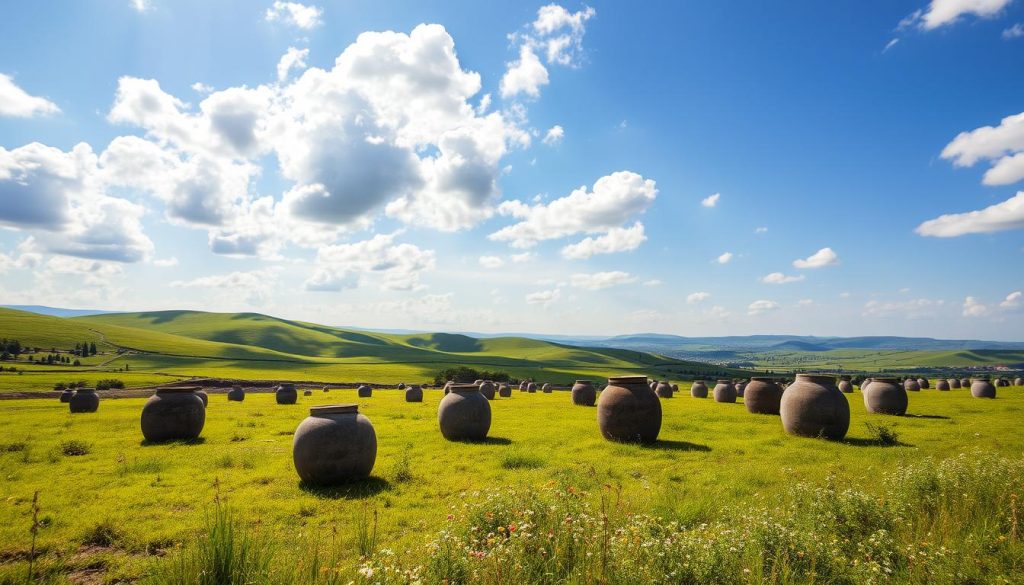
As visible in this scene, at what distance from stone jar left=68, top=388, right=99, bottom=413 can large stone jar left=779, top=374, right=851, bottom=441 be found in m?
39.6

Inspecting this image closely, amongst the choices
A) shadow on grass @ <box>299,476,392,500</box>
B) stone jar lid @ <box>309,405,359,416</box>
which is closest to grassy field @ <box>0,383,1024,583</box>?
shadow on grass @ <box>299,476,392,500</box>

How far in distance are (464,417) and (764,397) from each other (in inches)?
722

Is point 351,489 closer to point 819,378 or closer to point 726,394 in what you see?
point 819,378

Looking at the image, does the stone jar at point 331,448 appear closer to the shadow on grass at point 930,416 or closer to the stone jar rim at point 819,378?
the stone jar rim at point 819,378

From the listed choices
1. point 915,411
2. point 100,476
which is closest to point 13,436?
point 100,476

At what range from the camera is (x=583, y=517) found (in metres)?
6.09

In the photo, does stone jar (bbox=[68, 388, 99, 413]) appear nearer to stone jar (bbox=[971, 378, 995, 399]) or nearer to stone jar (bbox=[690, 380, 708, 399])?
stone jar (bbox=[690, 380, 708, 399])

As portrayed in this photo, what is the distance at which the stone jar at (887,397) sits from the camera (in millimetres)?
24641

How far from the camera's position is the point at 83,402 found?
1137 inches

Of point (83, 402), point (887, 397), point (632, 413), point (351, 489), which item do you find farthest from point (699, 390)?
point (83, 402)

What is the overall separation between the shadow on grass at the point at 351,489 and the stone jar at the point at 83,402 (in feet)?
92.6

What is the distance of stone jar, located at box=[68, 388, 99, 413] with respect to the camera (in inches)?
1129

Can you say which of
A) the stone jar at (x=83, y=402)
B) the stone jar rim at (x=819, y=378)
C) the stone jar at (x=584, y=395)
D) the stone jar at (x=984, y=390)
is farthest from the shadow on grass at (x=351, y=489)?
the stone jar at (x=984, y=390)

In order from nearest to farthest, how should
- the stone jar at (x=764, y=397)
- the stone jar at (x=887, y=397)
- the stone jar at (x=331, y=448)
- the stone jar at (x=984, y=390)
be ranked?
the stone jar at (x=331, y=448) < the stone jar at (x=887, y=397) < the stone jar at (x=764, y=397) < the stone jar at (x=984, y=390)
